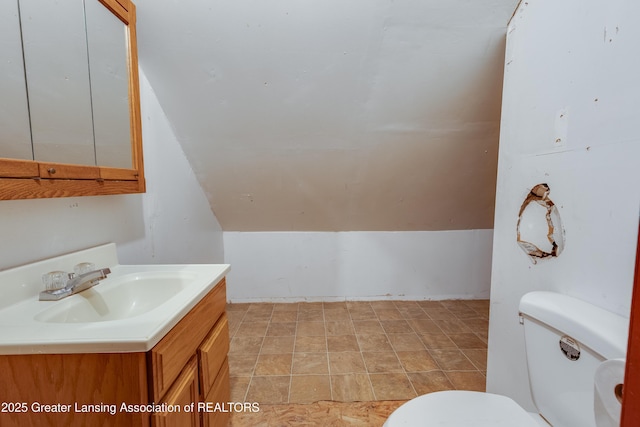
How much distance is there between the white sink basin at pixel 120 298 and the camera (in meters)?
0.90

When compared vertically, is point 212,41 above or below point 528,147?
above

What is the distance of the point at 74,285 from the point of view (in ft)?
3.06

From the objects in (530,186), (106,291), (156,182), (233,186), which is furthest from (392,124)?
(106,291)

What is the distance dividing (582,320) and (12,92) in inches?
64.4

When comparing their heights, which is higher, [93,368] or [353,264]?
[93,368]

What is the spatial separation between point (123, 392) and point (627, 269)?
1.24m

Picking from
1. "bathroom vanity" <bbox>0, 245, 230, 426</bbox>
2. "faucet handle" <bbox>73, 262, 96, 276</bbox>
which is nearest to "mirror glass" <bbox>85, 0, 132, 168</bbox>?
"faucet handle" <bbox>73, 262, 96, 276</bbox>

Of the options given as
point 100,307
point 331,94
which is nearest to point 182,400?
point 100,307

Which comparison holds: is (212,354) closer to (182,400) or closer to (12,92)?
(182,400)

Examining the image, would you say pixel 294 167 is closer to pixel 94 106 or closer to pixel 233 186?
pixel 233 186

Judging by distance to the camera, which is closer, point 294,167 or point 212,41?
point 212,41

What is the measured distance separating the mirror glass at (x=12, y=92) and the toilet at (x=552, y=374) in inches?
49.1

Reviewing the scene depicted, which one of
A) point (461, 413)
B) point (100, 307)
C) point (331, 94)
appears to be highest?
point (331, 94)

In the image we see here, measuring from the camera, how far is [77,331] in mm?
672
